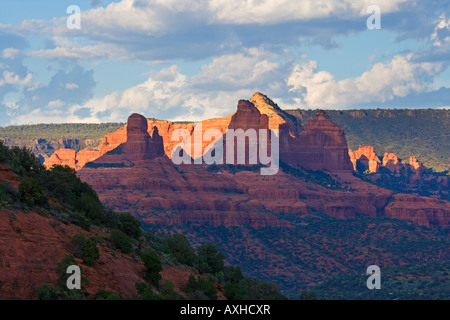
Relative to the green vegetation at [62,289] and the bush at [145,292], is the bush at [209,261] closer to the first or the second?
the bush at [145,292]

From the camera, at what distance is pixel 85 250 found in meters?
43.9

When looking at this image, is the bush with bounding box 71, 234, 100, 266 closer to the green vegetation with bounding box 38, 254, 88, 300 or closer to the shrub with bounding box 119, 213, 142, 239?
the green vegetation with bounding box 38, 254, 88, 300

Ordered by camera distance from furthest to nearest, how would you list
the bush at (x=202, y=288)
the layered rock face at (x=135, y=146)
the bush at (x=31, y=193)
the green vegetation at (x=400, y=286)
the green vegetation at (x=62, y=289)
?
the layered rock face at (x=135, y=146), the green vegetation at (x=400, y=286), the bush at (x=202, y=288), the bush at (x=31, y=193), the green vegetation at (x=62, y=289)

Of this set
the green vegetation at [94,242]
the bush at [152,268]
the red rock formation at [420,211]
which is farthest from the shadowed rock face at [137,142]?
the bush at [152,268]

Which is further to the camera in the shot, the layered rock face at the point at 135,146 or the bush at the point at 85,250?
the layered rock face at the point at 135,146

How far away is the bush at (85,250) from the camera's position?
43.6 meters

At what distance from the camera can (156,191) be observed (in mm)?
170375

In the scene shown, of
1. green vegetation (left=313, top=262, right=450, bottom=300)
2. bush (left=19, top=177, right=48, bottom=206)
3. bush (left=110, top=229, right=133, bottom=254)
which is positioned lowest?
green vegetation (left=313, top=262, right=450, bottom=300)

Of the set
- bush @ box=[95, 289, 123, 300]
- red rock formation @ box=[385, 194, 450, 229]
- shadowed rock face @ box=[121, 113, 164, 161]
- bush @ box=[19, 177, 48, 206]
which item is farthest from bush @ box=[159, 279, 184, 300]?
shadowed rock face @ box=[121, 113, 164, 161]

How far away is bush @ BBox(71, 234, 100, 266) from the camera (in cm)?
4359
